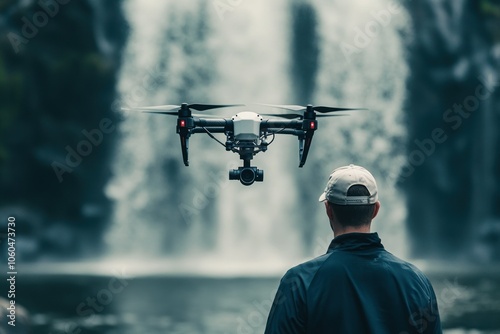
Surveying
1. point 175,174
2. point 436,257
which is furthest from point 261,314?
point 436,257

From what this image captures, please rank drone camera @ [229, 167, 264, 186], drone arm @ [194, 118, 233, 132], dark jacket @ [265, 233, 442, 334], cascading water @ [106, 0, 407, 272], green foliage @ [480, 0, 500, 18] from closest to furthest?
dark jacket @ [265, 233, 442, 334] → drone camera @ [229, 167, 264, 186] → drone arm @ [194, 118, 233, 132] → cascading water @ [106, 0, 407, 272] → green foliage @ [480, 0, 500, 18]

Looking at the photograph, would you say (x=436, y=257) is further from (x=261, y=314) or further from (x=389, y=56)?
(x=261, y=314)

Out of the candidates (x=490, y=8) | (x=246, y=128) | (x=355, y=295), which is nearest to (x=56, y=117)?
(x=490, y=8)

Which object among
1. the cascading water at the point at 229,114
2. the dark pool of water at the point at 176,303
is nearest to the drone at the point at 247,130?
the dark pool of water at the point at 176,303

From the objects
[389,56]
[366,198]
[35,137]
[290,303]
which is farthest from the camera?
[389,56]

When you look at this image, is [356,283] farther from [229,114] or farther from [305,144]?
[229,114]

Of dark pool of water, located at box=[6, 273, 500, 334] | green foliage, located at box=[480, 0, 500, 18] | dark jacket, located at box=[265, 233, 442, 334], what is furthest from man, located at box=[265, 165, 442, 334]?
green foliage, located at box=[480, 0, 500, 18]

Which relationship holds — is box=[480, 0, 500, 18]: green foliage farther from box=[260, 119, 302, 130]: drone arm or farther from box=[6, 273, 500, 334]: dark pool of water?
box=[260, 119, 302, 130]: drone arm
